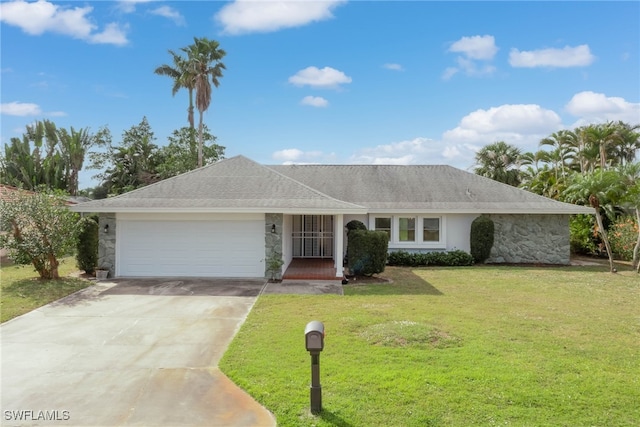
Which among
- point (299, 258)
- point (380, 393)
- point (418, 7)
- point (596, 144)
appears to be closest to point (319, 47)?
point (418, 7)

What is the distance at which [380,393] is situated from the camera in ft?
16.9

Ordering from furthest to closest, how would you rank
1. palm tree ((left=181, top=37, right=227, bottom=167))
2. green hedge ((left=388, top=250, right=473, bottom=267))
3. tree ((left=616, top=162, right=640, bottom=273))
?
palm tree ((left=181, top=37, right=227, bottom=167)) < green hedge ((left=388, top=250, right=473, bottom=267)) < tree ((left=616, top=162, right=640, bottom=273))

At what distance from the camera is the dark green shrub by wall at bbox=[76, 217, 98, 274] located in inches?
555

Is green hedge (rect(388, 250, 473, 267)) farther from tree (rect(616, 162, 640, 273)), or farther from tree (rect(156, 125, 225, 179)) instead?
tree (rect(156, 125, 225, 179))

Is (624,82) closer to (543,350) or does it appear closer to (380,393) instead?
(543,350)

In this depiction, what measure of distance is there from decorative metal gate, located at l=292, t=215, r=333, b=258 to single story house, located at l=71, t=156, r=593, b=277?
48mm

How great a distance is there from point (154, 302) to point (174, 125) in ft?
100

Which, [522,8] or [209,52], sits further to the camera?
[209,52]

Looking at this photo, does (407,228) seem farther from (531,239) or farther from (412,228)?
(531,239)

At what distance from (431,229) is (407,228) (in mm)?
1103

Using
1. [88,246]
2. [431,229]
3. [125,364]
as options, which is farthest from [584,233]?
[88,246]

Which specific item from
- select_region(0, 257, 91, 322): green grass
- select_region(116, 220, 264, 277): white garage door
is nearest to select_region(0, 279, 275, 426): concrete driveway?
select_region(0, 257, 91, 322): green grass

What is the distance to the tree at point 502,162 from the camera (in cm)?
2834

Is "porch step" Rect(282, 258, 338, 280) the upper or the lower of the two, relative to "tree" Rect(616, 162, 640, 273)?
lower
